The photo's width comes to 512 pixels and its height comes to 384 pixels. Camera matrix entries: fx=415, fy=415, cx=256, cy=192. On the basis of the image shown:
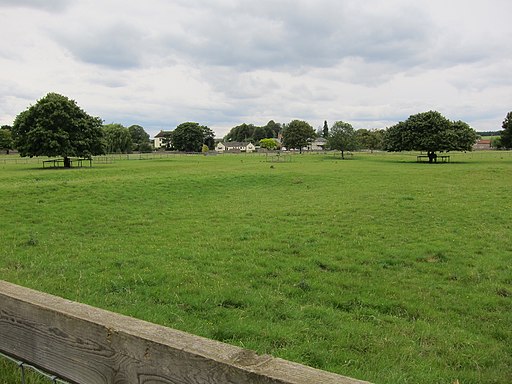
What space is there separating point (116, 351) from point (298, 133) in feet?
412

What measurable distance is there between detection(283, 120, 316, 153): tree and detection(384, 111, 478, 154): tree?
5746 cm

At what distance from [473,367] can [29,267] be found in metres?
9.70

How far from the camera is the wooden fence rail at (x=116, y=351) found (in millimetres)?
1770

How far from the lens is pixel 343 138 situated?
87438 mm

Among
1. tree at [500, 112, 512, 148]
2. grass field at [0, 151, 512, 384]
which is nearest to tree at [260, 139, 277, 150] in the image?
tree at [500, 112, 512, 148]

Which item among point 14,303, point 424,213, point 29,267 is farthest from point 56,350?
point 424,213

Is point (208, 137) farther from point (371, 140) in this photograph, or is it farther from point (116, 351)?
point (116, 351)

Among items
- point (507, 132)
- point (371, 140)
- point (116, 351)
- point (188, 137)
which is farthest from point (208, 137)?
point (116, 351)

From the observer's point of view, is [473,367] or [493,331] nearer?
[473,367]

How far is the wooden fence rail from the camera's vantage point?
1770mm

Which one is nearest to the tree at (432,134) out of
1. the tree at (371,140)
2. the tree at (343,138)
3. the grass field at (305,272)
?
the tree at (343,138)

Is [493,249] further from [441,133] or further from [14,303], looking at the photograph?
[441,133]

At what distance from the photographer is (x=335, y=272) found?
985cm

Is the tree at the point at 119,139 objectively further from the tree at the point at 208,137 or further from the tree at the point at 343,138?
the tree at the point at 343,138
